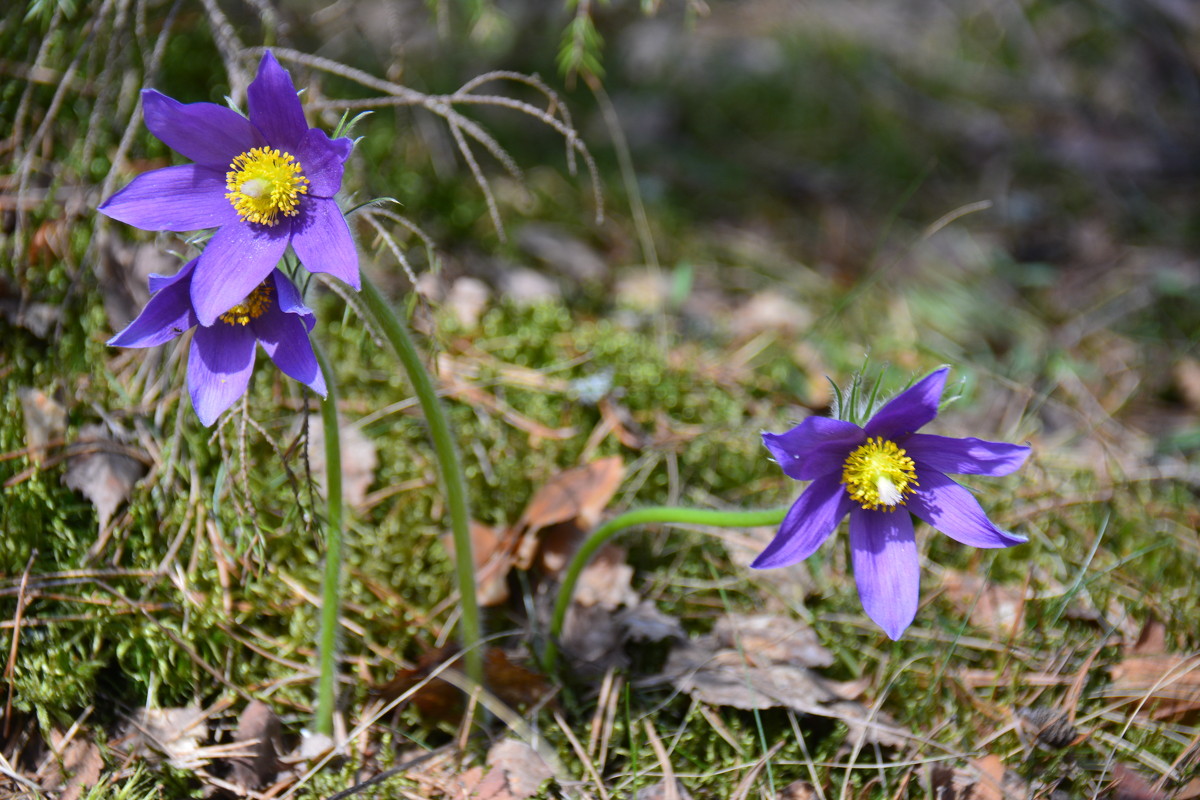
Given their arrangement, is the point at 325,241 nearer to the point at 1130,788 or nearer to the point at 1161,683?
the point at 1130,788

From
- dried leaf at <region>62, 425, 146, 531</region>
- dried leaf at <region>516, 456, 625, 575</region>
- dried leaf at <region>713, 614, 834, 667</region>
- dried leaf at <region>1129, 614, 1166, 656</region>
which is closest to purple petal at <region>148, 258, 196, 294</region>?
dried leaf at <region>62, 425, 146, 531</region>

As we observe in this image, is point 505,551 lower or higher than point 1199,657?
higher

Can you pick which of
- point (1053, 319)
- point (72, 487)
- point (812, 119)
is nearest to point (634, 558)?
point (72, 487)

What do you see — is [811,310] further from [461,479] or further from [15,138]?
[15,138]

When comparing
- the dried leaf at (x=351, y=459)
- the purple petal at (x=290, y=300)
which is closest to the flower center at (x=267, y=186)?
the purple petal at (x=290, y=300)

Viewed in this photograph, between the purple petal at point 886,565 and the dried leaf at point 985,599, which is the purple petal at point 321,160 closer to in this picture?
the purple petal at point 886,565

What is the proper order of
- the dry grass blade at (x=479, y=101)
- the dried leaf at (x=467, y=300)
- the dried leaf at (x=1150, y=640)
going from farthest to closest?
the dried leaf at (x=467, y=300), the dried leaf at (x=1150, y=640), the dry grass blade at (x=479, y=101)
